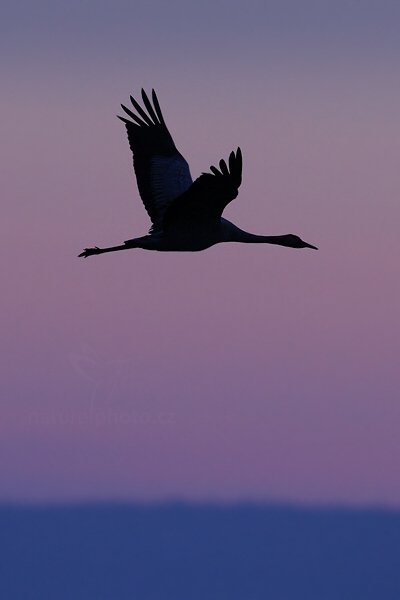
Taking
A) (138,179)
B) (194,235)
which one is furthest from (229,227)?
(138,179)

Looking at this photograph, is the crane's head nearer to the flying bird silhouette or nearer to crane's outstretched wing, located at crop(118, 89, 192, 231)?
the flying bird silhouette

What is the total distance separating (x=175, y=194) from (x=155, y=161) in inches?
33.1

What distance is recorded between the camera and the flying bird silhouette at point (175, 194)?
20.3 meters

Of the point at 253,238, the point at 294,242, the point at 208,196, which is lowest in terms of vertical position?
the point at 208,196

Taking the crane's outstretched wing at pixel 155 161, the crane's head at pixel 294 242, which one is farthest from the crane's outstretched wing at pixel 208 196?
the crane's head at pixel 294 242

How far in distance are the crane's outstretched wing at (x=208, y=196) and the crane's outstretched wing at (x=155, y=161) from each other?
169cm

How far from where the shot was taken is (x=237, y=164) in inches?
771

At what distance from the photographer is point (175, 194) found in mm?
23875

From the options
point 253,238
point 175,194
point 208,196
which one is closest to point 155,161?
point 175,194

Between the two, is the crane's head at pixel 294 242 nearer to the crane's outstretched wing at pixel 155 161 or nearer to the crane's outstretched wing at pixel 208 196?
the crane's outstretched wing at pixel 155 161

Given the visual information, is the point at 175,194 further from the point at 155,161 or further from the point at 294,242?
the point at 294,242

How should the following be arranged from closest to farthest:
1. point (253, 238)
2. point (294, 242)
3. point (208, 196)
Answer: point (208, 196) < point (253, 238) < point (294, 242)

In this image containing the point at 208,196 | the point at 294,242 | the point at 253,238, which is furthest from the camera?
the point at 294,242

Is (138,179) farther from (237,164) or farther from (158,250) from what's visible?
(237,164)
